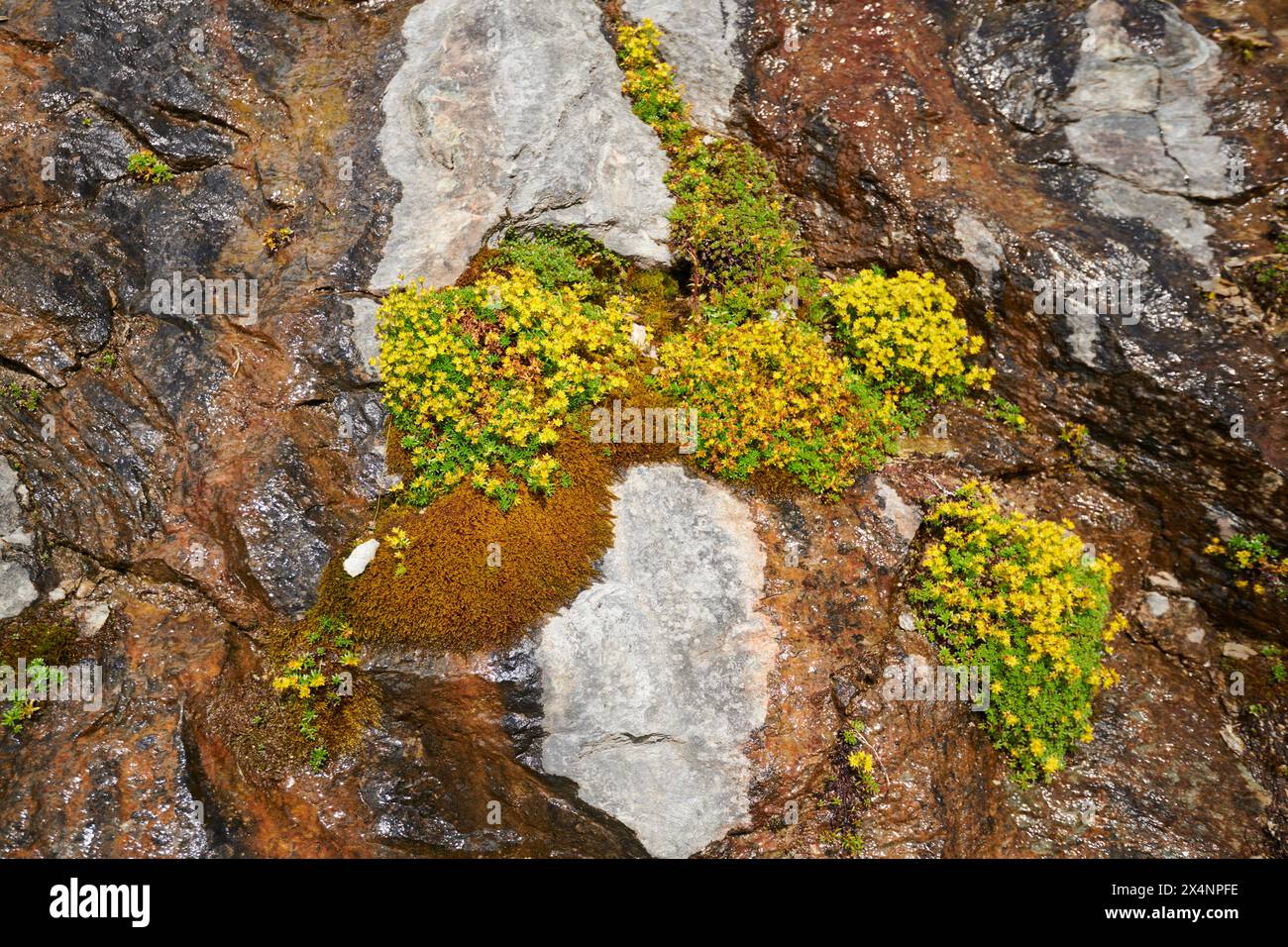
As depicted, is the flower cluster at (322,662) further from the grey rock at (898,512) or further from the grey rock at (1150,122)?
the grey rock at (1150,122)

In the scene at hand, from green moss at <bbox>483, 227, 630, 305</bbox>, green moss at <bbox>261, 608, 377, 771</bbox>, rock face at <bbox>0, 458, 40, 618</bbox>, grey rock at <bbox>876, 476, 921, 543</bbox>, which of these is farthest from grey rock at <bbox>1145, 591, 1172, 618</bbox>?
rock face at <bbox>0, 458, 40, 618</bbox>

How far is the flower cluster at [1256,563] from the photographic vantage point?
8.02m

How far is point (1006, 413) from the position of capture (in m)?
8.81

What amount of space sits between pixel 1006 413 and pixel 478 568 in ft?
20.0

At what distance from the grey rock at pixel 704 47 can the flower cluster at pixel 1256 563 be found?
7487 mm

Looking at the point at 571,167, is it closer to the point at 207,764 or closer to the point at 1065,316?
the point at 1065,316

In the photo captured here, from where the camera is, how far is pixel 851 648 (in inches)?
295

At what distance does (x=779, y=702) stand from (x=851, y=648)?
0.91 meters

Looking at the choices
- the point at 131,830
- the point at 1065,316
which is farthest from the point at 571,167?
the point at 131,830

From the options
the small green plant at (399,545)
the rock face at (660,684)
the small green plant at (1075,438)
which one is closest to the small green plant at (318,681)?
the small green plant at (399,545)

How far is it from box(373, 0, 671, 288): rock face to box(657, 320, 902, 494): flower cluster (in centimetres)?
158

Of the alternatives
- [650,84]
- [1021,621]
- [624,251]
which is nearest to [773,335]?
[624,251]

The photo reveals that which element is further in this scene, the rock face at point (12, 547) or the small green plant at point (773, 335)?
the small green plant at point (773, 335)

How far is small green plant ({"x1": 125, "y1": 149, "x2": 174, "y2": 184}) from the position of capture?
29.1ft
